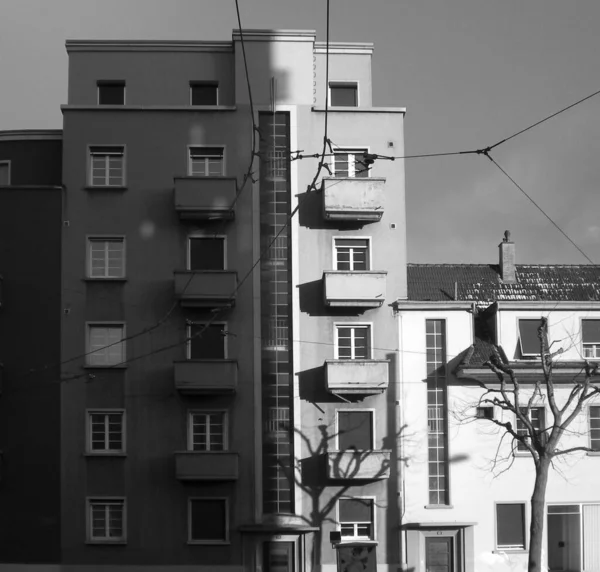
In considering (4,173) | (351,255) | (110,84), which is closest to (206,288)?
(351,255)

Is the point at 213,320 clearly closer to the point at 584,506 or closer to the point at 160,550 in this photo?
the point at 160,550

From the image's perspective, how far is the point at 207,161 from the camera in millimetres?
42719

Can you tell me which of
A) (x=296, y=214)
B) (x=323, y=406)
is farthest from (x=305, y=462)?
(x=296, y=214)

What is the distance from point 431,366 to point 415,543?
20.6 ft

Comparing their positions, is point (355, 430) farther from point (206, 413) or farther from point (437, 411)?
point (206, 413)

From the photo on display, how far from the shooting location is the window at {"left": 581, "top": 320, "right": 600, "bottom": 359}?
41.7 meters

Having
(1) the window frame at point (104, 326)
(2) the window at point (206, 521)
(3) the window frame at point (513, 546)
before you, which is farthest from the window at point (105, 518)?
(3) the window frame at point (513, 546)

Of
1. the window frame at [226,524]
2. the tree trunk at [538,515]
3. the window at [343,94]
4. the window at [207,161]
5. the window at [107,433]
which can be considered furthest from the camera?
the window at [343,94]

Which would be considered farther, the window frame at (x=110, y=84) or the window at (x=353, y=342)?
the window frame at (x=110, y=84)

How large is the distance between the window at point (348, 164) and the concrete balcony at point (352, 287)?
4062 mm

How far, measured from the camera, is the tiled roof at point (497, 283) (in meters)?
43.4

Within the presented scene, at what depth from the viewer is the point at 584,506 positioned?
40.4m

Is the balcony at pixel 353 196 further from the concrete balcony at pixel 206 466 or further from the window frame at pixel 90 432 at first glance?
the window frame at pixel 90 432

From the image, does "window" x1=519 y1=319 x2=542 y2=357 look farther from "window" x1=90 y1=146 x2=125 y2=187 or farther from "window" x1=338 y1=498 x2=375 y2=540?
"window" x1=90 y1=146 x2=125 y2=187
